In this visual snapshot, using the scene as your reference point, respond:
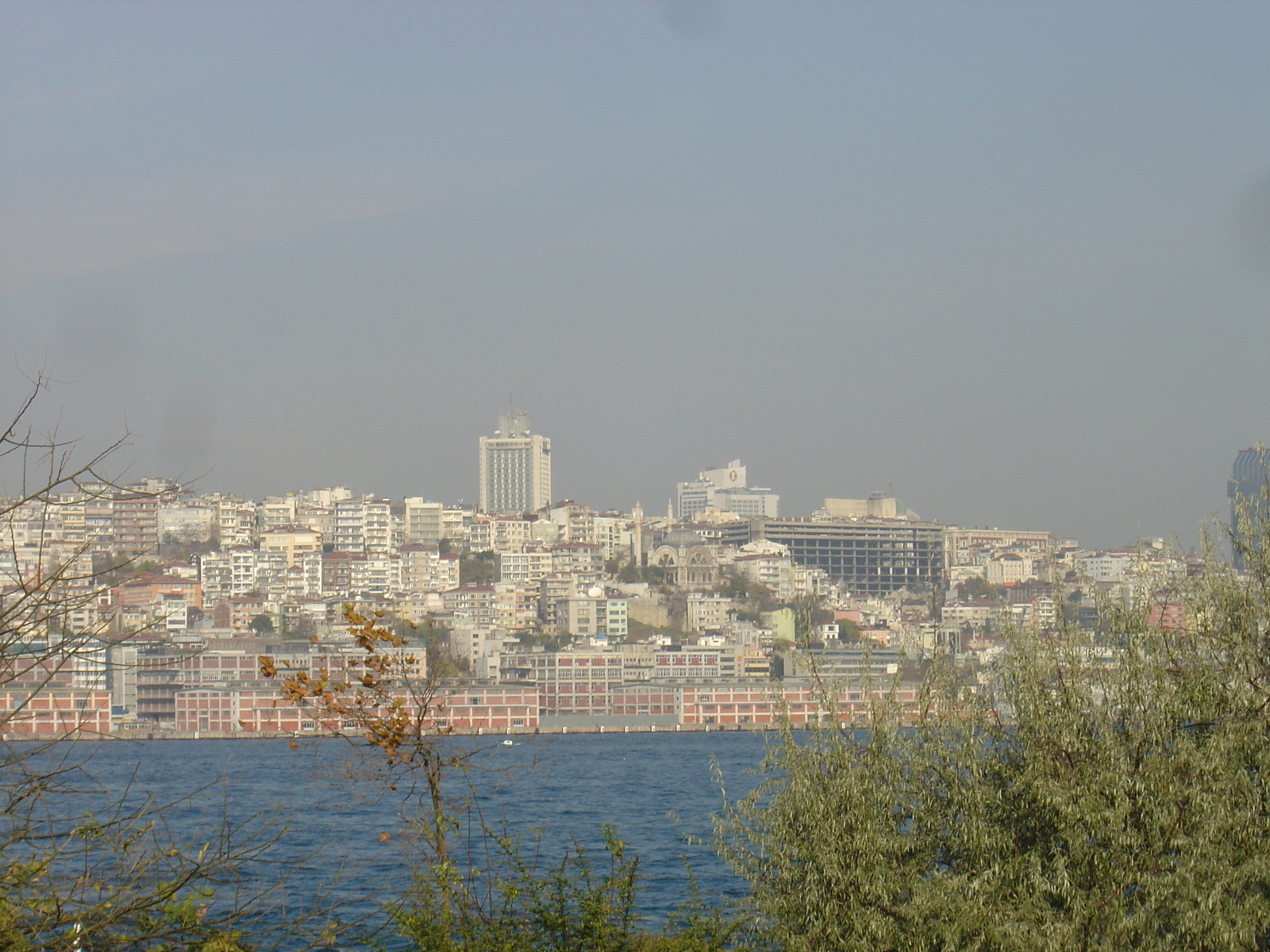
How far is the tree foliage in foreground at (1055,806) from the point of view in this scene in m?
5.04

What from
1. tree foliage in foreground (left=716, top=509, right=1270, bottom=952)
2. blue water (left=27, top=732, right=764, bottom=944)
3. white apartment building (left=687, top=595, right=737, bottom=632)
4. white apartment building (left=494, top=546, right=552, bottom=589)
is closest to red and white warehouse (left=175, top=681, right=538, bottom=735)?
blue water (left=27, top=732, right=764, bottom=944)

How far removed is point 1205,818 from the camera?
5.07 meters

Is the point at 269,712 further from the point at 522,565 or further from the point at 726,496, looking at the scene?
the point at 726,496

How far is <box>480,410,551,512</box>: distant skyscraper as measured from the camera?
11888cm

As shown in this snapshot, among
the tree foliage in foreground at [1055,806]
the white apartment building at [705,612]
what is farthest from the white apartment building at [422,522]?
the tree foliage in foreground at [1055,806]

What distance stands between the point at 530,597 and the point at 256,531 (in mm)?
18725

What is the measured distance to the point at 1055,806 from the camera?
5344mm

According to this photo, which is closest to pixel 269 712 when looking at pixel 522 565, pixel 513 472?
pixel 522 565

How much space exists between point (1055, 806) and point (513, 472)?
377 feet

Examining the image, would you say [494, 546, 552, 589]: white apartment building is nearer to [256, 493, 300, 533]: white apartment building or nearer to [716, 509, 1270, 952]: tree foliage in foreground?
[256, 493, 300, 533]: white apartment building

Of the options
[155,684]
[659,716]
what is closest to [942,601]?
[659,716]

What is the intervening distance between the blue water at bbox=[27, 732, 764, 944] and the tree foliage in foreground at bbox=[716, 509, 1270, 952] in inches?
47.6

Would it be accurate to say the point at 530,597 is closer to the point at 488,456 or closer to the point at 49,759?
the point at 488,456

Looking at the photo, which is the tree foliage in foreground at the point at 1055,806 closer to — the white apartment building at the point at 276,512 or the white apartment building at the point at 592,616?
the white apartment building at the point at 592,616
